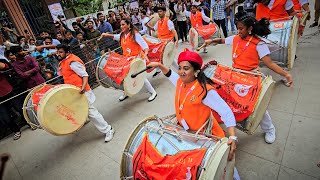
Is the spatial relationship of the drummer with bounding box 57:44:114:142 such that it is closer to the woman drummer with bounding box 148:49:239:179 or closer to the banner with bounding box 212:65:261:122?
the woman drummer with bounding box 148:49:239:179

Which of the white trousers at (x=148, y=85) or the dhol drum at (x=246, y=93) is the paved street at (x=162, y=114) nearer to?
the white trousers at (x=148, y=85)

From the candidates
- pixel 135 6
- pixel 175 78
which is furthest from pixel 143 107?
pixel 135 6

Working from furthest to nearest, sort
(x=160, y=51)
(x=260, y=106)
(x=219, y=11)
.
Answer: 1. (x=219, y=11)
2. (x=160, y=51)
3. (x=260, y=106)

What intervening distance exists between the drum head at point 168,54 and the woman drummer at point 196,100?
2.84m

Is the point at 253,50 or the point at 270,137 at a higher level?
the point at 253,50

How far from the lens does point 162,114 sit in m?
4.04

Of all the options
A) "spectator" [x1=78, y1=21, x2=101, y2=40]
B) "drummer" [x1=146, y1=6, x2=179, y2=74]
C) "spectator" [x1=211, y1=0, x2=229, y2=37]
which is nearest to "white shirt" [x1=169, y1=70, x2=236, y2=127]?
"drummer" [x1=146, y1=6, x2=179, y2=74]

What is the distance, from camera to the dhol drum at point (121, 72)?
3701mm

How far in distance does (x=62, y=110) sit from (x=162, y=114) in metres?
1.80

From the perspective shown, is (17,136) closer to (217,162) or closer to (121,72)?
(121,72)

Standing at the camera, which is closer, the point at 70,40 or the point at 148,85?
the point at 148,85

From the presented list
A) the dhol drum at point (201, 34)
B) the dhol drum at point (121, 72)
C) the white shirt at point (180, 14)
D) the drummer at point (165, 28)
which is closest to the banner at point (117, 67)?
the dhol drum at point (121, 72)

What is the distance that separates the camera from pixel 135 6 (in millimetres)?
10375

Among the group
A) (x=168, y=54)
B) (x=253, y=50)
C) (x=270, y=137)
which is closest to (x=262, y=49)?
(x=253, y=50)
